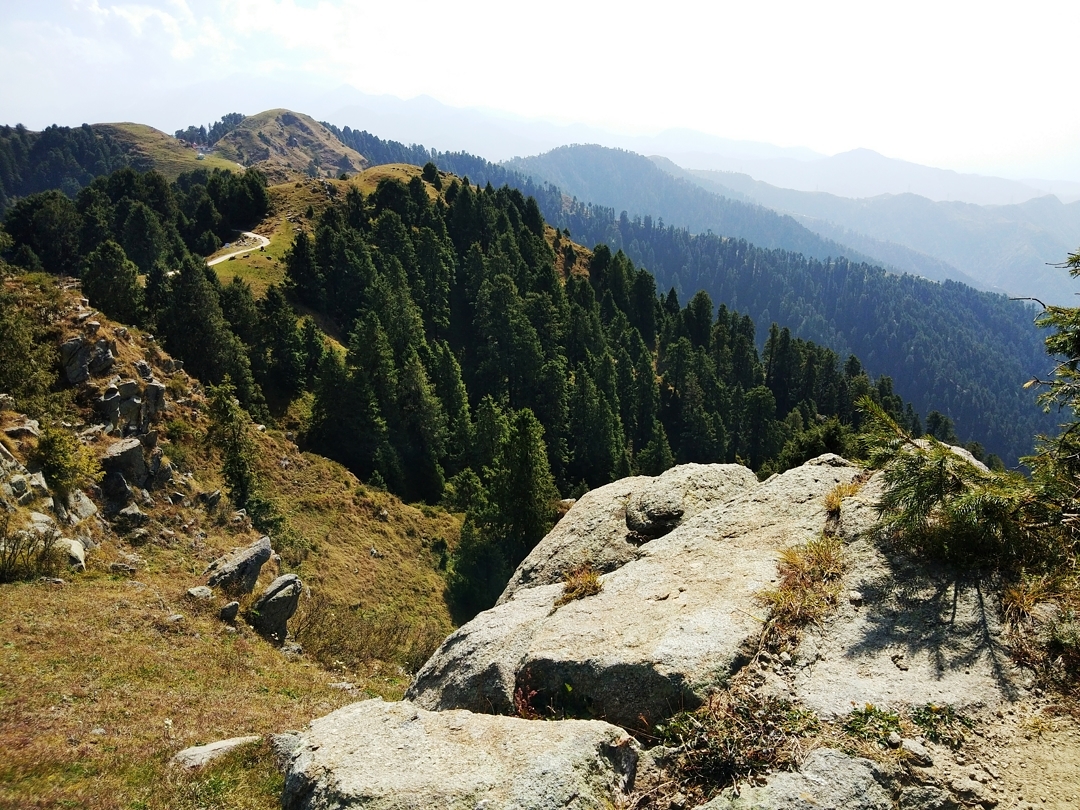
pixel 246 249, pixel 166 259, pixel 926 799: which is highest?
pixel 246 249

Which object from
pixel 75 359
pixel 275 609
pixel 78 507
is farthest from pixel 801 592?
pixel 75 359

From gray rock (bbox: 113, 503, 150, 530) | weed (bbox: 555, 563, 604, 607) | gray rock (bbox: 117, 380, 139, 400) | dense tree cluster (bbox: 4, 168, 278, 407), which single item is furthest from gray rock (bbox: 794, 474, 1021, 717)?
dense tree cluster (bbox: 4, 168, 278, 407)

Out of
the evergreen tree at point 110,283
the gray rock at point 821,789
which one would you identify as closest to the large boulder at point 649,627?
the gray rock at point 821,789

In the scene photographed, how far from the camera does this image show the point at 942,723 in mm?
7203

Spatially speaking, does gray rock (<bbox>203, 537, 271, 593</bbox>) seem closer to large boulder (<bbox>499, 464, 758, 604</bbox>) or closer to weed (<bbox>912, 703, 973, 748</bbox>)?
large boulder (<bbox>499, 464, 758, 604</bbox>)

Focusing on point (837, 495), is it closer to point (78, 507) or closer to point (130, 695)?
point (130, 695)

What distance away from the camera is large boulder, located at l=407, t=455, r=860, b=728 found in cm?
877

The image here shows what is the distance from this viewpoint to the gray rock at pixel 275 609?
A: 23031mm

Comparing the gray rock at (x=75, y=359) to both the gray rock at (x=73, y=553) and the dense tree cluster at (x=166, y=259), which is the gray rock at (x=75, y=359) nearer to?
the gray rock at (x=73, y=553)

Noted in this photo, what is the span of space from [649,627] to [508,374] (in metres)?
80.5

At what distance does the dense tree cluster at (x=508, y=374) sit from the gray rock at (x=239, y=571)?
23216 millimetres

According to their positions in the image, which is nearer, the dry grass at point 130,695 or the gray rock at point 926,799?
the gray rock at point 926,799

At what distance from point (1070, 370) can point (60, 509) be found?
111 ft

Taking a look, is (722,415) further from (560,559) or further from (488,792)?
(488,792)
